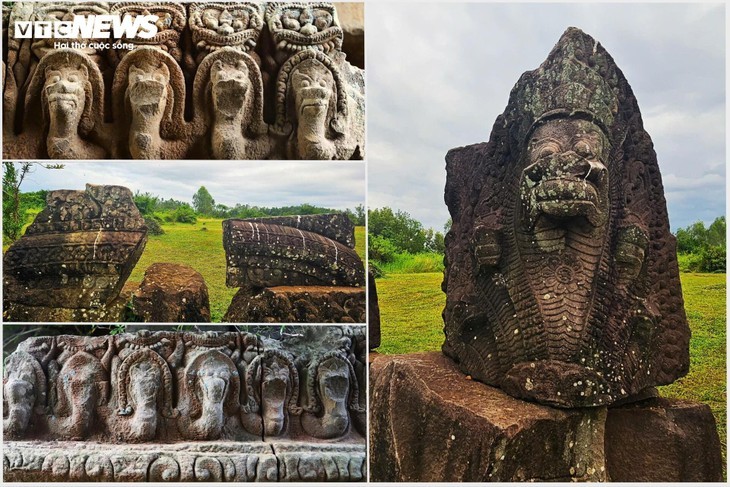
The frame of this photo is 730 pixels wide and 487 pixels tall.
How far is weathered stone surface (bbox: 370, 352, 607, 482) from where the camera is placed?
278cm

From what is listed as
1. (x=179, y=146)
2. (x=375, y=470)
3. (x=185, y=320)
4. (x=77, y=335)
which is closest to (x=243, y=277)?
(x=185, y=320)

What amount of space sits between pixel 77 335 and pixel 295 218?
1.51 metres

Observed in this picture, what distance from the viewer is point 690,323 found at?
3.83 m

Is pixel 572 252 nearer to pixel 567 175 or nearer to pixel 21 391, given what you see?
pixel 567 175

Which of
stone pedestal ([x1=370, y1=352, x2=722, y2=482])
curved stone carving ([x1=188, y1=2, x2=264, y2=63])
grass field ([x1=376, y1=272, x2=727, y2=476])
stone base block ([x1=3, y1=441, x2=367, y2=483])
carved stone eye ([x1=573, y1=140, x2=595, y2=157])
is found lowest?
stone base block ([x1=3, y1=441, x2=367, y2=483])

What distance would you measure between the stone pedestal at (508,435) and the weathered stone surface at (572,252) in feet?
0.45

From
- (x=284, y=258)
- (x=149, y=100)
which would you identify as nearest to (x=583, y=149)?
(x=284, y=258)

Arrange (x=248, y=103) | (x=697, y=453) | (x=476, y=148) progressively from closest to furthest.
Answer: (x=697, y=453) < (x=248, y=103) < (x=476, y=148)

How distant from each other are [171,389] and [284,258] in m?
1.04

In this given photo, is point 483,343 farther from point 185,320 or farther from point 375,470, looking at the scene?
point 185,320

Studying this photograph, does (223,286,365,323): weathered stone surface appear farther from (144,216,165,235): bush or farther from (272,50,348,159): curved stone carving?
(272,50,348,159): curved stone carving

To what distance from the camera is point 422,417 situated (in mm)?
3119

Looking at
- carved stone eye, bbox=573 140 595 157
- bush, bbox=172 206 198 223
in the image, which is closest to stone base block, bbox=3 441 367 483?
bush, bbox=172 206 198 223

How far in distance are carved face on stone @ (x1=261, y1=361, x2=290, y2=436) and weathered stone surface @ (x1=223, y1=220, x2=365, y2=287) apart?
21.2 inches
